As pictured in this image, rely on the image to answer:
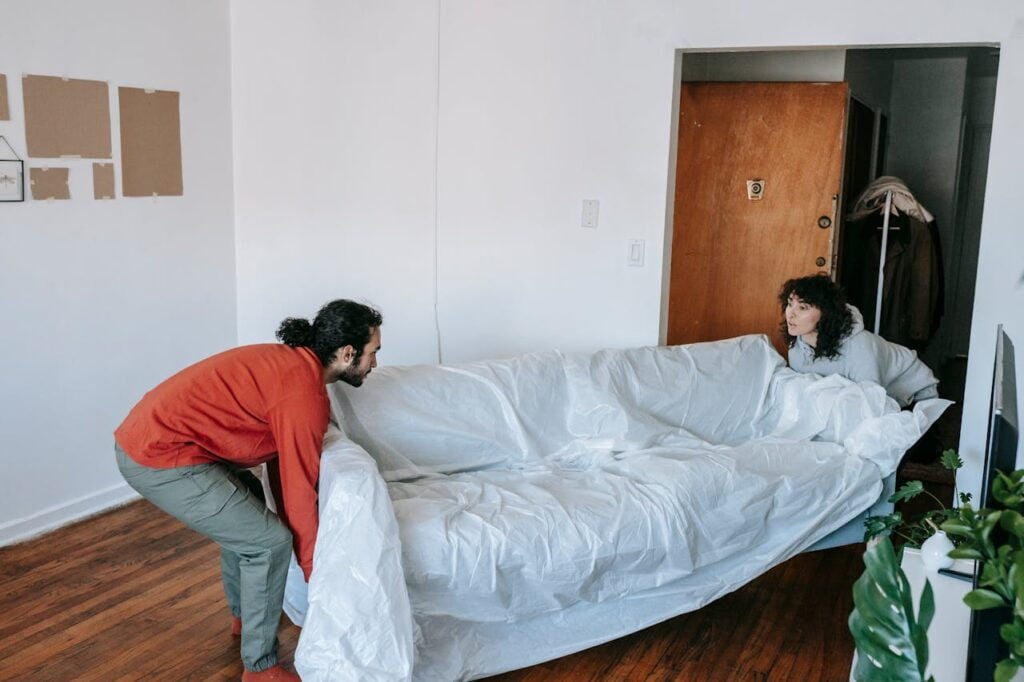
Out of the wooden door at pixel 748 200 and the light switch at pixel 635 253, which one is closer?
the light switch at pixel 635 253

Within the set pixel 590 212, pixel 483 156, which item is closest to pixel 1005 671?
pixel 590 212

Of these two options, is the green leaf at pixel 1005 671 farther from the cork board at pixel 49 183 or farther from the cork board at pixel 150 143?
the cork board at pixel 150 143

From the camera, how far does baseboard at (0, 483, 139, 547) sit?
11.8 ft

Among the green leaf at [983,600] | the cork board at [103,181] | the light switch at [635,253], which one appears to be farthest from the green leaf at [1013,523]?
the cork board at [103,181]

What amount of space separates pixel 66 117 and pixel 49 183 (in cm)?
26

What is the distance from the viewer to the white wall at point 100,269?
11.6 ft

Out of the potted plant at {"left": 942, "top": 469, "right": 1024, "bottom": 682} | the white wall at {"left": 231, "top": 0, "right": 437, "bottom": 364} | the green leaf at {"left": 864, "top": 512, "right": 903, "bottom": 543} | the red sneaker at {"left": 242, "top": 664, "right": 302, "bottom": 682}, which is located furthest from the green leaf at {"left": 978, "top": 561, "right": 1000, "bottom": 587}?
the white wall at {"left": 231, "top": 0, "right": 437, "bottom": 364}

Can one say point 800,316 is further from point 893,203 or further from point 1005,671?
point 1005,671

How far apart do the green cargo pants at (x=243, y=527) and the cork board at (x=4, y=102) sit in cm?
153

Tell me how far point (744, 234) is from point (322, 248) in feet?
6.28

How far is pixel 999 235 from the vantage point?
3.29 meters

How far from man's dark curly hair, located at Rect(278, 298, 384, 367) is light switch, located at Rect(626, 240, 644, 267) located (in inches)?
58.5

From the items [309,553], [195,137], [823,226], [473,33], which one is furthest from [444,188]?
[309,553]

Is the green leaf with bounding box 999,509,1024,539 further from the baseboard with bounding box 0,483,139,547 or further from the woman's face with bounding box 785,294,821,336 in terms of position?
the baseboard with bounding box 0,483,139,547
